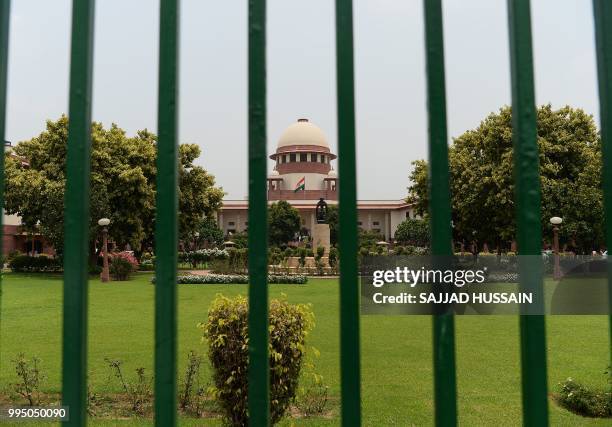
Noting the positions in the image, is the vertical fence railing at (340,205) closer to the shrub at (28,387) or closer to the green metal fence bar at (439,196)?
the green metal fence bar at (439,196)

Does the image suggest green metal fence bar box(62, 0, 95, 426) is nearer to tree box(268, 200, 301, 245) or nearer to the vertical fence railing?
the vertical fence railing

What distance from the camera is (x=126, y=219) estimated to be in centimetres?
1831

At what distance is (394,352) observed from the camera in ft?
19.9

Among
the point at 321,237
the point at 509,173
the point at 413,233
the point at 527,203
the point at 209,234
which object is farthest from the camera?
the point at 413,233

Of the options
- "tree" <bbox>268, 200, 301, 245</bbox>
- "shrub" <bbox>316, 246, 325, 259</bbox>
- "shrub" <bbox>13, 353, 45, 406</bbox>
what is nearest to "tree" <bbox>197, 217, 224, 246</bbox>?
"tree" <bbox>268, 200, 301, 245</bbox>

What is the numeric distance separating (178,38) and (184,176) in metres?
20.9

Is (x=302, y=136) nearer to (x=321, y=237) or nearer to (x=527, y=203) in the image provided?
(x=321, y=237)

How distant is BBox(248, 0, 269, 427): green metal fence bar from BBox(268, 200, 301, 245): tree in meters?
36.0

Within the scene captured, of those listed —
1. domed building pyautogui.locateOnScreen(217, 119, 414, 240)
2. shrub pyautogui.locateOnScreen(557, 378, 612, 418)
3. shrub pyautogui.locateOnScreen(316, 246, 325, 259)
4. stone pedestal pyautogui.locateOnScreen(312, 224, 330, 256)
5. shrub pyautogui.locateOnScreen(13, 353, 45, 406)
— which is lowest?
shrub pyautogui.locateOnScreen(557, 378, 612, 418)

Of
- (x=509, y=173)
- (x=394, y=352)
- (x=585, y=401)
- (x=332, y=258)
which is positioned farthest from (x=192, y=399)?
(x=332, y=258)

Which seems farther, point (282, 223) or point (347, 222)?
point (282, 223)

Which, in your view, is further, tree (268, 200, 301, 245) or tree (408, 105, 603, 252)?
tree (268, 200, 301, 245)

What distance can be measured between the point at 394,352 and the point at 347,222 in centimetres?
535

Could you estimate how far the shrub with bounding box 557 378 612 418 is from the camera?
4031mm
